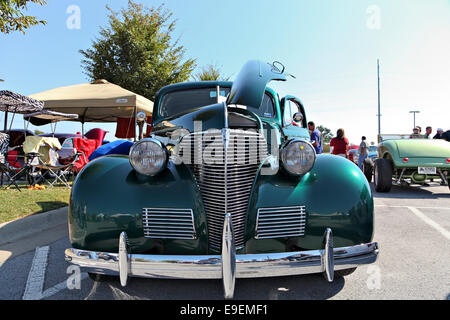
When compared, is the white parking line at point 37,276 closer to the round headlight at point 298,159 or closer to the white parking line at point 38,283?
the white parking line at point 38,283

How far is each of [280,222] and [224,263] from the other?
0.52m

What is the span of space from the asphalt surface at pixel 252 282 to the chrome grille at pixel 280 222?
1.51ft

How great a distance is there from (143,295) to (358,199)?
62.7 inches

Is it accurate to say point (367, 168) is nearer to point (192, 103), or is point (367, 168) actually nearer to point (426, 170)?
point (426, 170)

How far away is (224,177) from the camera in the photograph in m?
1.86

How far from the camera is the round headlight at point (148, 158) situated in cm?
196

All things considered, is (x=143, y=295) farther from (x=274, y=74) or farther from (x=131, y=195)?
(x=274, y=74)

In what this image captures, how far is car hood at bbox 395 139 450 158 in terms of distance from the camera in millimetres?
6246

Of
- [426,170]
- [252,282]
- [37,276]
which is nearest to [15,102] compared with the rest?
[37,276]

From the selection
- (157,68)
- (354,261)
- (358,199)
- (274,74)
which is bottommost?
(354,261)
